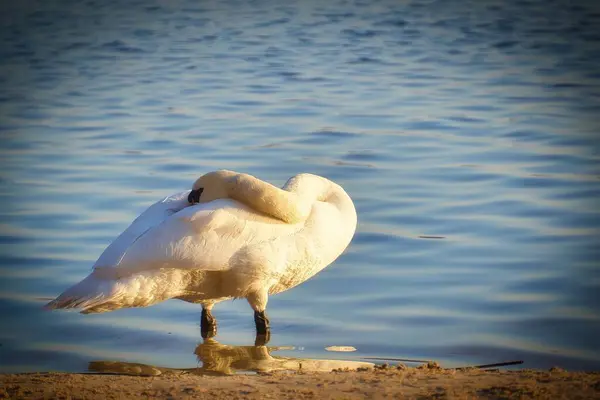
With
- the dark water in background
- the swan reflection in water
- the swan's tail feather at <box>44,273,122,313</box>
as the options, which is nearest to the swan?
the swan's tail feather at <box>44,273,122,313</box>

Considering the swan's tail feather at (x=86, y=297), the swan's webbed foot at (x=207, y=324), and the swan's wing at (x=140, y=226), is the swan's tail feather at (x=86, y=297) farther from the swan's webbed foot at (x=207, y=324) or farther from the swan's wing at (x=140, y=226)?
the swan's webbed foot at (x=207, y=324)

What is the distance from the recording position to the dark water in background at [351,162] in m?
7.60

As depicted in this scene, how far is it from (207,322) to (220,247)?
86 cm

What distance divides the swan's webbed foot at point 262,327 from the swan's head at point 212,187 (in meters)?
0.80

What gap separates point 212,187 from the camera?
24.1ft

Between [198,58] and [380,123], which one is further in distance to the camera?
[198,58]

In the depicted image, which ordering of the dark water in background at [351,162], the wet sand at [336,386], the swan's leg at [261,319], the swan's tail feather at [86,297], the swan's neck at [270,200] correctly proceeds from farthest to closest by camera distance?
the dark water in background at [351,162]
the swan's leg at [261,319]
the swan's neck at [270,200]
the swan's tail feather at [86,297]
the wet sand at [336,386]

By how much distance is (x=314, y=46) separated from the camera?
23.6 metres

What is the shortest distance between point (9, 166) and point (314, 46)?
11.6m

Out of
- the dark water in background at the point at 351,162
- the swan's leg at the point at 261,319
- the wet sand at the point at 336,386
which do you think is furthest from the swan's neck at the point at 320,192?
the wet sand at the point at 336,386

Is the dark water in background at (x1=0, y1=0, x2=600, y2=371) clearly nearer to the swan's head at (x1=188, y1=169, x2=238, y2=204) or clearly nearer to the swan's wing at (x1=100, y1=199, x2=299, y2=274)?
the swan's wing at (x1=100, y1=199, x2=299, y2=274)

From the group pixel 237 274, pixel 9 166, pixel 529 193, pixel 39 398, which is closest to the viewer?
A: pixel 39 398

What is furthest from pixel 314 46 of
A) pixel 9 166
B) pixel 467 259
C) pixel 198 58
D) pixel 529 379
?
pixel 529 379

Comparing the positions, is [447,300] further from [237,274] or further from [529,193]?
[529,193]
